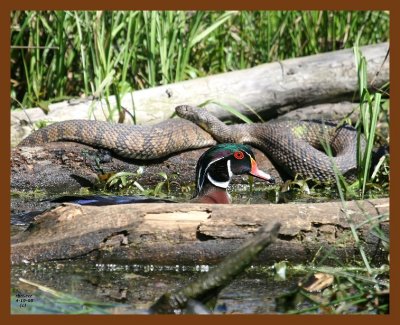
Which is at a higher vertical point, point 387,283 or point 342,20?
point 342,20

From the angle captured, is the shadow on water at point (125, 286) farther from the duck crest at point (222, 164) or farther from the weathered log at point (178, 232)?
the duck crest at point (222, 164)

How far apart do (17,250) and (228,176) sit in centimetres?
196

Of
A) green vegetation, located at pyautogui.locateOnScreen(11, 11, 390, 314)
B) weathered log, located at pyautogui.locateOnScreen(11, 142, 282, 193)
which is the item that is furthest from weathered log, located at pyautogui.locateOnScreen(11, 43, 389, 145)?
weathered log, located at pyautogui.locateOnScreen(11, 142, 282, 193)

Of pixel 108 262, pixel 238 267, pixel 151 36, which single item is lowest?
pixel 108 262

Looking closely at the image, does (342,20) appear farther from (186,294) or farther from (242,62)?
(186,294)

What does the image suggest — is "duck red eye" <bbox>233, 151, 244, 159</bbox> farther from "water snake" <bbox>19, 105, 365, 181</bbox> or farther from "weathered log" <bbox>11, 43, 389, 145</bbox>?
"weathered log" <bbox>11, 43, 389, 145</bbox>

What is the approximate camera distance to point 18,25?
30.5 ft

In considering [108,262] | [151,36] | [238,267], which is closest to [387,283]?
[238,267]

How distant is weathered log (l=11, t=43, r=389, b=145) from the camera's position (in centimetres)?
897

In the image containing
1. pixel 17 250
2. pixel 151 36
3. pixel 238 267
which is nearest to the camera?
pixel 238 267

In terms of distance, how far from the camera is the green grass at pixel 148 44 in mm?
9023

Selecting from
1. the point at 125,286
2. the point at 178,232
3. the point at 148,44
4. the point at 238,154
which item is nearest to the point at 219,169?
the point at 238,154

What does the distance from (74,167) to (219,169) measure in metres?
1.95

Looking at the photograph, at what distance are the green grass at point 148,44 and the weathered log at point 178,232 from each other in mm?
3732
